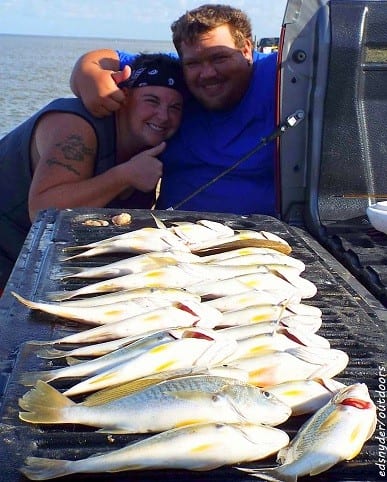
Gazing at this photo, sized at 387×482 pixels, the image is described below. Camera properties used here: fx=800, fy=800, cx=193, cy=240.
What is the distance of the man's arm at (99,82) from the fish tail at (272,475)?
3690 millimetres

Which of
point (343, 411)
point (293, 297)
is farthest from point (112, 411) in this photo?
point (293, 297)

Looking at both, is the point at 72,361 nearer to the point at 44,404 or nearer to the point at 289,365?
the point at 44,404

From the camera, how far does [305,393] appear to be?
246 centimetres

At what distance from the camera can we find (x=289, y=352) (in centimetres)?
270

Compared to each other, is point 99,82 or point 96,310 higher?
point 99,82

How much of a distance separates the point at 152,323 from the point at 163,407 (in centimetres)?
66

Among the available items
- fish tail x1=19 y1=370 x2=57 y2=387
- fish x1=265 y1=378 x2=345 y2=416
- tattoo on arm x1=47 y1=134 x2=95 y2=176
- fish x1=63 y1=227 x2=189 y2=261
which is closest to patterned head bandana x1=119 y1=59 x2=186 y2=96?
tattoo on arm x1=47 y1=134 x2=95 y2=176

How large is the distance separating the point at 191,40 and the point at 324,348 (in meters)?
3.41

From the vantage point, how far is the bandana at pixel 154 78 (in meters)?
5.56

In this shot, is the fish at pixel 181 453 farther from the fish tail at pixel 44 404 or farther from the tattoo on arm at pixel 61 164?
the tattoo on arm at pixel 61 164

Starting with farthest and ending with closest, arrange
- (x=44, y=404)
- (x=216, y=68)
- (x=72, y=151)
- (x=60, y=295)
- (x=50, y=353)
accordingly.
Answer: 1. (x=216, y=68)
2. (x=72, y=151)
3. (x=60, y=295)
4. (x=50, y=353)
5. (x=44, y=404)

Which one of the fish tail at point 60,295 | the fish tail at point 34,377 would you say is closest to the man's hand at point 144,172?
the fish tail at point 60,295

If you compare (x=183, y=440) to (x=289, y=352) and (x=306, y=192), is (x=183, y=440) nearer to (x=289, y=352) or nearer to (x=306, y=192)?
(x=289, y=352)

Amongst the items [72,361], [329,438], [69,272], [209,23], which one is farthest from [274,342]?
[209,23]
